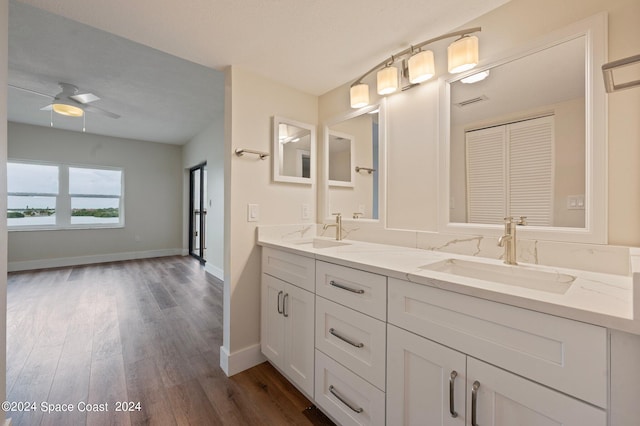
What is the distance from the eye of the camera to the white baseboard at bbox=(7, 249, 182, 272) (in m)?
4.63

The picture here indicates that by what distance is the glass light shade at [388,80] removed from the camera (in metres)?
1.70

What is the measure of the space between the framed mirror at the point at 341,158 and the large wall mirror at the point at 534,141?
0.80m

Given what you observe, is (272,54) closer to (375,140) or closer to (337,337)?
(375,140)

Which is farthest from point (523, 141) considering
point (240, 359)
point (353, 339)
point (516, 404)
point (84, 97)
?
point (84, 97)

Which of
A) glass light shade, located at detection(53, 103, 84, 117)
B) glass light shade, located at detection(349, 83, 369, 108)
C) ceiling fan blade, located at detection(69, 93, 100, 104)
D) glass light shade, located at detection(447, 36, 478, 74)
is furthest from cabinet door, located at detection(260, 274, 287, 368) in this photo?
glass light shade, located at detection(53, 103, 84, 117)

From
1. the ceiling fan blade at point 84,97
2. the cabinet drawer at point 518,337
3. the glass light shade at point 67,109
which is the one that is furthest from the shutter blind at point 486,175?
the glass light shade at point 67,109

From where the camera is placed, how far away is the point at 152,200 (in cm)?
588

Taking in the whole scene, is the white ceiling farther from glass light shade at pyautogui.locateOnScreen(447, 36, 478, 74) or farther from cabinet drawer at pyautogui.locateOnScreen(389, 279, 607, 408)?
cabinet drawer at pyautogui.locateOnScreen(389, 279, 607, 408)

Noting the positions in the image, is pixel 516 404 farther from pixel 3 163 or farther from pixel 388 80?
pixel 3 163

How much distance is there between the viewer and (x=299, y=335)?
5.35ft

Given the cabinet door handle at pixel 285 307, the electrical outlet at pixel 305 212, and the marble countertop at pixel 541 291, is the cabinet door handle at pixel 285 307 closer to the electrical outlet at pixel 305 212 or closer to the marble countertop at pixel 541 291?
the marble countertop at pixel 541 291

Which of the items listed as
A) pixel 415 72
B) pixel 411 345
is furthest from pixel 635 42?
pixel 411 345

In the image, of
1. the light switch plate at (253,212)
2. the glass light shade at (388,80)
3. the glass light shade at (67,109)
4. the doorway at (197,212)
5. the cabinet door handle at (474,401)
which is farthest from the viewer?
the doorway at (197,212)

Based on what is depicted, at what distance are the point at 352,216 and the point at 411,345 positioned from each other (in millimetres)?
1226
